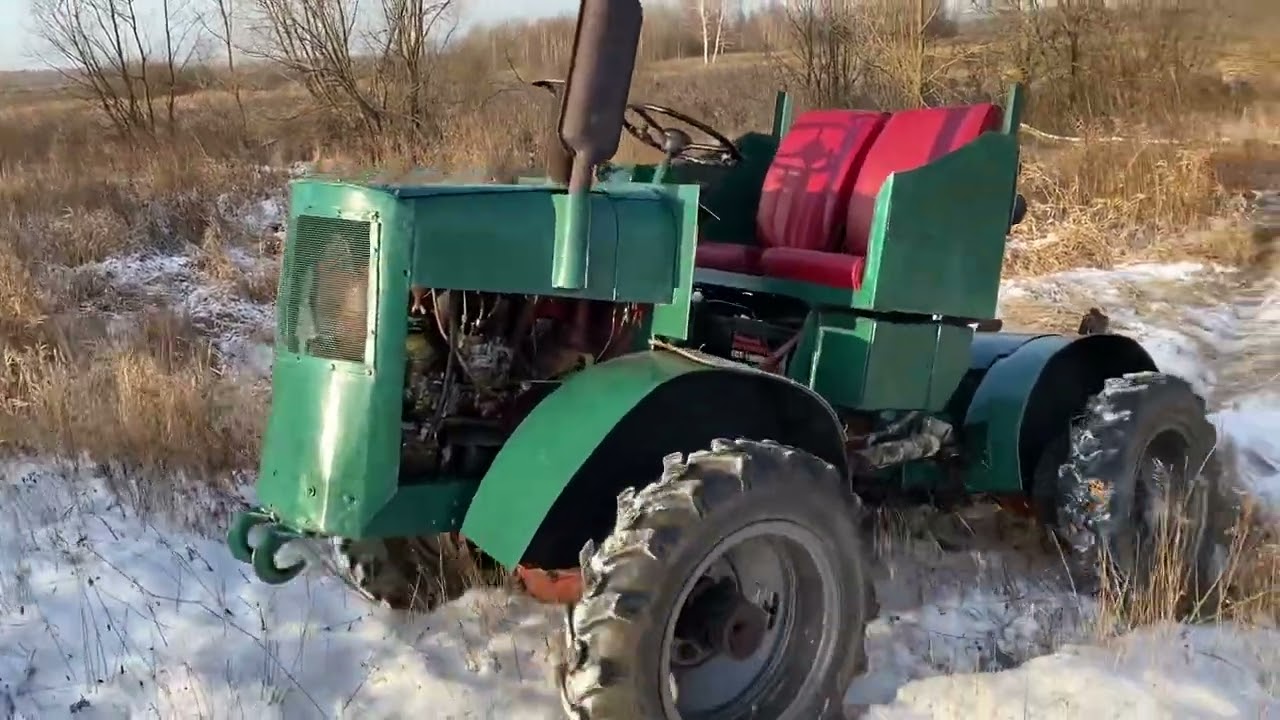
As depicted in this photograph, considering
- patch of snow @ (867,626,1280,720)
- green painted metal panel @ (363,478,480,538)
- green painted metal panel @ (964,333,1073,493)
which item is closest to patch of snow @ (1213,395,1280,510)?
green painted metal panel @ (964,333,1073,493)

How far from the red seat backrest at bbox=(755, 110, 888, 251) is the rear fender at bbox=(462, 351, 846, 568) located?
1415 mm

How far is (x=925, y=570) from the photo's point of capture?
4391 mm

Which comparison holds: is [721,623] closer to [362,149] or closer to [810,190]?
[810,190]

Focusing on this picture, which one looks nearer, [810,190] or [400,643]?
[400,643]

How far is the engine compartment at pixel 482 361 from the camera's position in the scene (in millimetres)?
3303

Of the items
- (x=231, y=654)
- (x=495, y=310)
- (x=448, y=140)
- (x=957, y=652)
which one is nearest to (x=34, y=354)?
(x=231, y=654)

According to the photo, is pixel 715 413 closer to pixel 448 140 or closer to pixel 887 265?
pixel 887 265

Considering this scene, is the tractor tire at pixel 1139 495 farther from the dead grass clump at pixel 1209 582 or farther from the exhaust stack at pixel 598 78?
the exhaust stack at pixel 598 78

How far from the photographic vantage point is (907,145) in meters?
4.53

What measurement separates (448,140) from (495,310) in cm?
1050

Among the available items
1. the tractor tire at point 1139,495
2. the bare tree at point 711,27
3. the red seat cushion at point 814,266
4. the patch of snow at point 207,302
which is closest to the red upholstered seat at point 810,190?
the red seat cushion at point 814,266

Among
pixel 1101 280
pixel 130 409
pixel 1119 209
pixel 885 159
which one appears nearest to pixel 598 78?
pixel 885 159

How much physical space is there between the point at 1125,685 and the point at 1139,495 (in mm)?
1269

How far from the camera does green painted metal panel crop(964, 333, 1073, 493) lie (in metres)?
4.28
